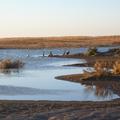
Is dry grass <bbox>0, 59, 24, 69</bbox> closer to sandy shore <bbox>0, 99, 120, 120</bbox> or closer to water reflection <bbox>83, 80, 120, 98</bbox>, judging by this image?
water reflection <bbox>83, 80, 120, 98</bbox>

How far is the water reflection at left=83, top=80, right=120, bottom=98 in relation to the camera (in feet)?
76.3

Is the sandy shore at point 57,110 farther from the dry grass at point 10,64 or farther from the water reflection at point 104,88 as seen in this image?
the dry grass at point 10,64

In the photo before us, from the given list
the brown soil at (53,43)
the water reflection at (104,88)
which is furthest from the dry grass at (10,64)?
the brown soil at (53,43)

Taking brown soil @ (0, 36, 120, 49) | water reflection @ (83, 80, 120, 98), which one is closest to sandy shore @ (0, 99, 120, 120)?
water reflection @ (83, 80, 120, 98)

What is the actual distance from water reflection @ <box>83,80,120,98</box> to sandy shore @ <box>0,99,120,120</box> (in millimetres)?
2683

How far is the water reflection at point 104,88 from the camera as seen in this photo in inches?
915

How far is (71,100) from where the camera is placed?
822 inches

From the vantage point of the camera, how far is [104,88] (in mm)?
25281

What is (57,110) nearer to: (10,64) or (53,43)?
(10,64)

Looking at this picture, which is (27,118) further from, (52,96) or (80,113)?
(52,96)

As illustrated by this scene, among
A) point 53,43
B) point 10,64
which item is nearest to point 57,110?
point 10,64

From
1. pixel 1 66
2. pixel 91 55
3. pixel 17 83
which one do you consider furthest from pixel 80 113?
pixel 91 55

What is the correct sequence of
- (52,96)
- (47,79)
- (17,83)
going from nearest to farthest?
(52,96)
(17,83)
(47,79)

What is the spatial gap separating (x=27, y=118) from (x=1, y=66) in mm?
25385
